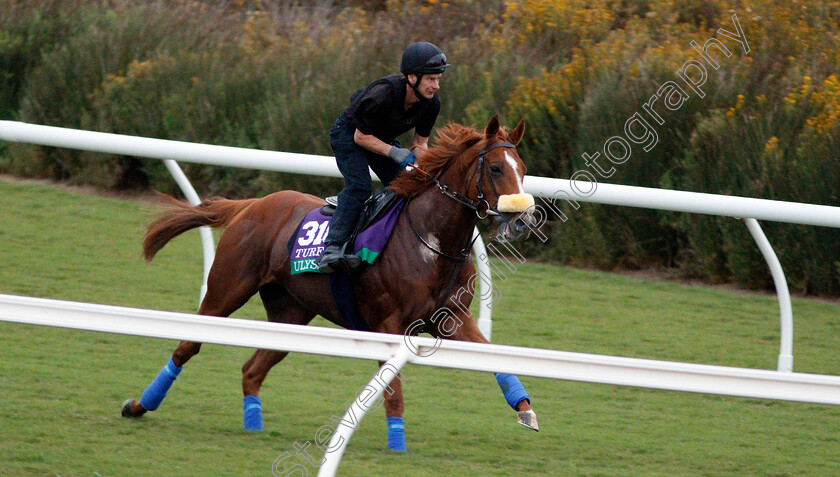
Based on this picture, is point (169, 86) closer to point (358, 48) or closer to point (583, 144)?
point (358, 48)

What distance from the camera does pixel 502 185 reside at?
3812 mm

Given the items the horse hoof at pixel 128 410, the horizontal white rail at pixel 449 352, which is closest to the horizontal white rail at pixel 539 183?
the horse hoof at pixel 128 410

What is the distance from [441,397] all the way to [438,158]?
4.66 ft

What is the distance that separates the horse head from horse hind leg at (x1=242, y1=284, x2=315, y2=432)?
1076mm

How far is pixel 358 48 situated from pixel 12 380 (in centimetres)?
596

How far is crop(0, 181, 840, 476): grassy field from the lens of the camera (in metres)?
3.88

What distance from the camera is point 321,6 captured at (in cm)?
1509

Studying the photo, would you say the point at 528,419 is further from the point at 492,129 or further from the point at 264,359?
the point at 264,359

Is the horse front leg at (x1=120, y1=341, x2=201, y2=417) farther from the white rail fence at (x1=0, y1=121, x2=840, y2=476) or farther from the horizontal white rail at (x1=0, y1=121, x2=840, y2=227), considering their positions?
the white rail fence at (x1=0, y1=121, x2=840, y2=476)

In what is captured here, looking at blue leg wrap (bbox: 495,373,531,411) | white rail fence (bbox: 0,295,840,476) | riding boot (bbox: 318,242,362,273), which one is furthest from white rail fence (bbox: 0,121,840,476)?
riding boot (bbox: 318,242,362,273)

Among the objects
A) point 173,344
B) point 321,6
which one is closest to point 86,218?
point 173,344

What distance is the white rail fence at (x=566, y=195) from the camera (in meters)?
4.76

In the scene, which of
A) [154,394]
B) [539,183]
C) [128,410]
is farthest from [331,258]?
[539,183]

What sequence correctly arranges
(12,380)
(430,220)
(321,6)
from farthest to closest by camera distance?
(321,6)
(12,380)
(430,220)
